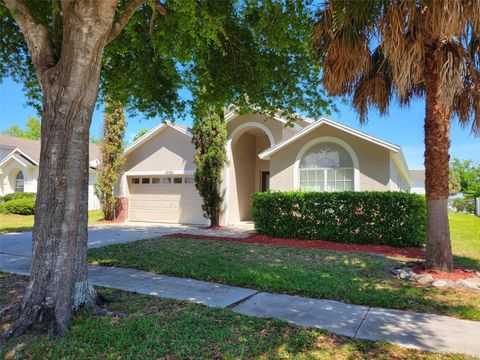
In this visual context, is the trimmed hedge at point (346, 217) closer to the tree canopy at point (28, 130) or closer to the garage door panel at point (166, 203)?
the garage door panel at point (166, 203)

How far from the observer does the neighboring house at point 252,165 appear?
13461 millimetres

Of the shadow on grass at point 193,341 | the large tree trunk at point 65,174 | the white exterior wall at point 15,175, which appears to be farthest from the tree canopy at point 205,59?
the white exterior wall at point 15,175

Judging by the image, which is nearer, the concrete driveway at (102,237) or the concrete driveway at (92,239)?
the concrete driveway at (92,239)

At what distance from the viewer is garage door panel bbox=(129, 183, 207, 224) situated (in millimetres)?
17625

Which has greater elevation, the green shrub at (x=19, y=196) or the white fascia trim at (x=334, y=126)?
the white fascia trim at (x=334, y=126)

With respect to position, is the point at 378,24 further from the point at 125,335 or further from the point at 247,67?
the point at 125,335

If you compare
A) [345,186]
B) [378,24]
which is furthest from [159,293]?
[345,186]

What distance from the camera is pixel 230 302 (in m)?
5.35

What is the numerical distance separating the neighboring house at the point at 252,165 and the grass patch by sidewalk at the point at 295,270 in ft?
15.5

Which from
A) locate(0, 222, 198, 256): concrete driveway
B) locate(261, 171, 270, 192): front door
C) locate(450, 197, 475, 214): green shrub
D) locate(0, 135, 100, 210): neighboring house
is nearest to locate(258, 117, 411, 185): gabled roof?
locate(261, 171, 270, 192): front door

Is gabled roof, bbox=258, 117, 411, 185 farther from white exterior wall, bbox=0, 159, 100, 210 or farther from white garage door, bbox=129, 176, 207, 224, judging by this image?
white exterior wall, bbox=0, 159, 100, 210

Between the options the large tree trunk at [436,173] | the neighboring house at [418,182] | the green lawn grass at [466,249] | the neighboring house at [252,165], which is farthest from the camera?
the neighboring house at [418,182]

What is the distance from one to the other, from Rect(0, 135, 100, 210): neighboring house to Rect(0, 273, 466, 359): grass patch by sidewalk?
21996 millimetres

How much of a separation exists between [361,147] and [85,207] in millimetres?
11225
